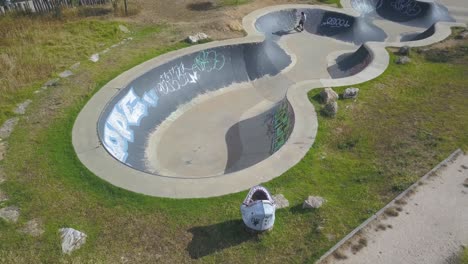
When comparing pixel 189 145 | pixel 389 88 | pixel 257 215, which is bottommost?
pixel 189 145

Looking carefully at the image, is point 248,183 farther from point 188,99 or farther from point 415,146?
point 188,99

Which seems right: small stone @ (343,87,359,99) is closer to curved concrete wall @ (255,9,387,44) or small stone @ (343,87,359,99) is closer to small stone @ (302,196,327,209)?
small stone @ (302,196,327,209)

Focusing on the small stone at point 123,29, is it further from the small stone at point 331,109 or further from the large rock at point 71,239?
the large rock at point 71,239

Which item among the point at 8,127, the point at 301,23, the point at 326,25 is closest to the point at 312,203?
the point at 8,127

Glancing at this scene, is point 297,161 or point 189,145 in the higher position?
point 297,161

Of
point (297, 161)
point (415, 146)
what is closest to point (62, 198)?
point (297, 161)

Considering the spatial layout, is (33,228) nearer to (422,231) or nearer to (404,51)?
(422,231)
